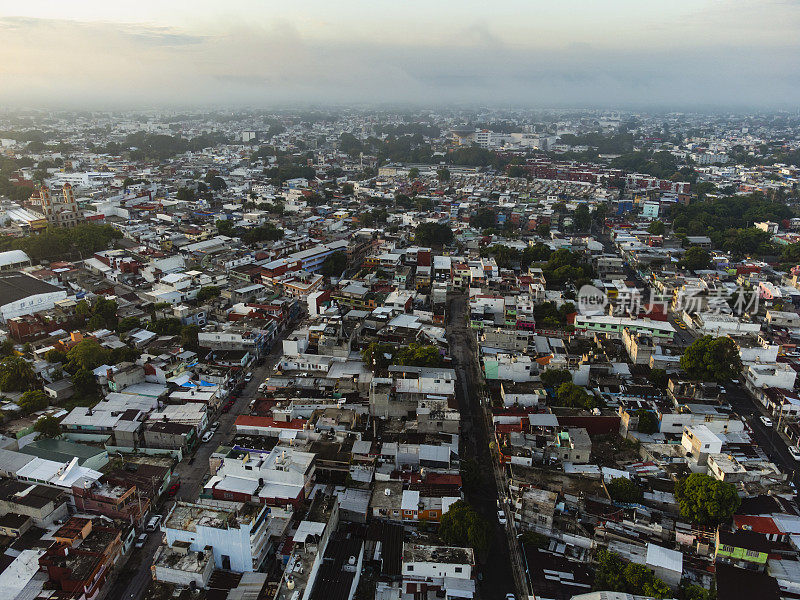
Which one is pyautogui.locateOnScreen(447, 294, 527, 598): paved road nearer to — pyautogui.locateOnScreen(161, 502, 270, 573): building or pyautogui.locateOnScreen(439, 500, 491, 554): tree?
pyautogui.locateOnScreen(439, 500, 491, 554): tree

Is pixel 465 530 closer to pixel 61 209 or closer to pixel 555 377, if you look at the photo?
pixel 555 377

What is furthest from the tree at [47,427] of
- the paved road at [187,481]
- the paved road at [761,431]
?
the paved road at [761,431]

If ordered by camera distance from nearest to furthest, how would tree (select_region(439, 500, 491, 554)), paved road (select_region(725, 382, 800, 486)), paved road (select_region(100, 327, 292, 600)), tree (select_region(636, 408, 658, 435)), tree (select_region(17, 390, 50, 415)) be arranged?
1. paved road (select_region(100, 327, 292, 600))
2. tree (select_region(439, 500, 491, 554))
3. paved road (select_region(725, 382, 800, 486))
4. tree (select_region(636, 408, 658, 435))
5. tree (select_region(17, 390, 50, 415))

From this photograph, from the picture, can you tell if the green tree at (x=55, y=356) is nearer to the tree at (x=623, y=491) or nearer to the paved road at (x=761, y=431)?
the tree at (x=623, y=491)

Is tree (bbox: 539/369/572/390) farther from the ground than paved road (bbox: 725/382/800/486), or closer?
farther from the ground

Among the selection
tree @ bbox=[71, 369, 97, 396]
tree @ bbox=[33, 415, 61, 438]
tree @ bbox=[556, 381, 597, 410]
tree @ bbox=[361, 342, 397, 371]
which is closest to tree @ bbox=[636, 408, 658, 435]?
tree @ bbox=[556, 381, 597, 410]

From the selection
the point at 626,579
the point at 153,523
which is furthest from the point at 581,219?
the point at 153,523
